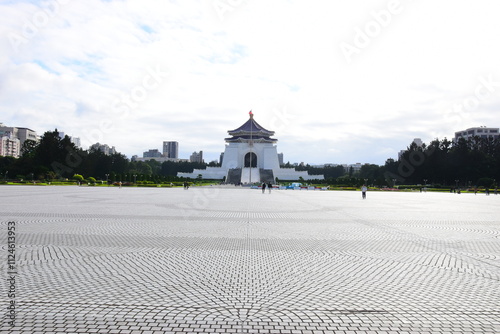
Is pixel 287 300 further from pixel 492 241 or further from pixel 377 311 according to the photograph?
pixel 492 241

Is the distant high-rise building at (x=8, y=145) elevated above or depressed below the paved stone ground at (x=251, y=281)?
above

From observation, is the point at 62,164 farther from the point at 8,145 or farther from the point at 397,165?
the point at 8,145

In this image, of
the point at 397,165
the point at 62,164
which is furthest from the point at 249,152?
the point at 62,164

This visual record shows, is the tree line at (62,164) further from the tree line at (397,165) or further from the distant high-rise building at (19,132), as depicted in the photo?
the distant high-rise building at (19,132)

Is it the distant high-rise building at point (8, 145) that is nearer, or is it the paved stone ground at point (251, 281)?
the paved stone ground at point (251, 281)

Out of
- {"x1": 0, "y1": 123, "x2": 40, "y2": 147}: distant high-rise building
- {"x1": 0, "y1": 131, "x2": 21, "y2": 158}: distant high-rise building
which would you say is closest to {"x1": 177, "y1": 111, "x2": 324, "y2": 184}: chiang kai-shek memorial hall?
{"x1": 0, "y1": 131, "x2": 21, "y2": 158}: distant high-rise building

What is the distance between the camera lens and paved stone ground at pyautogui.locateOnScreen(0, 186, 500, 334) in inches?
138

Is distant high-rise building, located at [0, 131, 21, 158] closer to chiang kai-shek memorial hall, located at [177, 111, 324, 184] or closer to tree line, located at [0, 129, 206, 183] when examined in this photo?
tree line, located at [0, 129, 206, 183]

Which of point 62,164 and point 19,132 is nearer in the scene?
point 62,164

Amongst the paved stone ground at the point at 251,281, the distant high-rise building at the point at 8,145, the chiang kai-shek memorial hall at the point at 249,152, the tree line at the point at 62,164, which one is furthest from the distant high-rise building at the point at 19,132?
the paved stone ground at the point at 251,281

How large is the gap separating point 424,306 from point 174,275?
2.84 meters

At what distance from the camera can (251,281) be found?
4.77m

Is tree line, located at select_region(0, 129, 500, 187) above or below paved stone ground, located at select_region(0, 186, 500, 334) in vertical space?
above

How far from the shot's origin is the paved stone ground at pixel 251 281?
3508 mm
